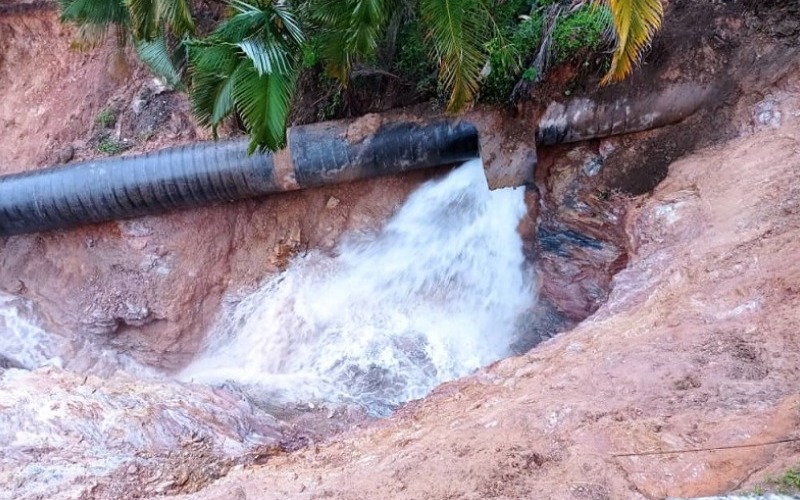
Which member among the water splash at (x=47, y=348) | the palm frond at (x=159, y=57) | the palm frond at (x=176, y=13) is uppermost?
the palm frond at (x=159, y=57)

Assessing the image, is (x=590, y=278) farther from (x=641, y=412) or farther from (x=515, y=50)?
(x=641, y=412)

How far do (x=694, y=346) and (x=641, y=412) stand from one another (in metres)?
0.71

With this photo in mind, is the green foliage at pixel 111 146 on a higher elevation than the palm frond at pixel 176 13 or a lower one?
lower

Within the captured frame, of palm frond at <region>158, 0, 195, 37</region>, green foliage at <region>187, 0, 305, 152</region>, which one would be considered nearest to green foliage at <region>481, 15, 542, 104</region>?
green foliage at <region>187, 0, 305, 152</region>

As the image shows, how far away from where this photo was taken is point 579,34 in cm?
630

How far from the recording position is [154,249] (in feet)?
26.6

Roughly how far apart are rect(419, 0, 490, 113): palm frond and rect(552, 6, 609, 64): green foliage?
4.95ft

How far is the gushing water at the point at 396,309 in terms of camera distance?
21.9 feet

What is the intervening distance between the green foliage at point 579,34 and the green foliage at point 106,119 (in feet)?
21.5

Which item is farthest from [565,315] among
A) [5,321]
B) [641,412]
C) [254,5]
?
[5,321]

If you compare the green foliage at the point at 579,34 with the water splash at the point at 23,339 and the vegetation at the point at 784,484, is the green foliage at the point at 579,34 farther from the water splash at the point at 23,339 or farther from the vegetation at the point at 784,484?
the water splash at the point at 23,339

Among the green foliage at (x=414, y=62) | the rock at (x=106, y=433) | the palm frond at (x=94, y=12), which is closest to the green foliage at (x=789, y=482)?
the rock at (x=106, y=433)

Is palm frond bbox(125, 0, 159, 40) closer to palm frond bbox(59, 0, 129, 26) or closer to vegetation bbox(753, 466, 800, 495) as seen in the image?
palm frond bbox(59, 0, 129, 26)

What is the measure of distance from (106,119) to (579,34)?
691cm
